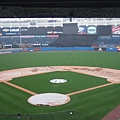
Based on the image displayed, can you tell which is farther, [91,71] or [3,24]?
[3,24]

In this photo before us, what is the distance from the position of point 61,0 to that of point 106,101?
11.9 m

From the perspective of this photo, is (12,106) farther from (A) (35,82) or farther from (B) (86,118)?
(A) (35,82)

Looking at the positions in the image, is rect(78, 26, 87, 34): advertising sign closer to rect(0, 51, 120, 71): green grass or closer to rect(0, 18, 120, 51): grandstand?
rect(0, 18, 120, 51): grandstand

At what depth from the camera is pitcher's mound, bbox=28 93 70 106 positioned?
1855 centimetres

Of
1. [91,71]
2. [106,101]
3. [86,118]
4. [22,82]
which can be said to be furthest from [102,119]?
[91,71]

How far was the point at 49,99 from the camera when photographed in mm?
19531

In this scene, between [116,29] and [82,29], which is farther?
[82,29]

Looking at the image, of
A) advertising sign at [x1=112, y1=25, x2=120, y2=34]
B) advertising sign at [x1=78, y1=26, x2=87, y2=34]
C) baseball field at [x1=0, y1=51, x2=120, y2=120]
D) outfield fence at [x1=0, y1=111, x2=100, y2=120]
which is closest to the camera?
outfield fence at [x1=0, y1=111, x2=100, y2=120]

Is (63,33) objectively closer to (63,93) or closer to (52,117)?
(63,93)

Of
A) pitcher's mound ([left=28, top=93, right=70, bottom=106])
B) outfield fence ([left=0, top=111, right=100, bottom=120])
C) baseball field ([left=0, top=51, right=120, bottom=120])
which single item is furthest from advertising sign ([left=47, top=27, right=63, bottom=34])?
outfield fence ([left=0, top=111, right=100, bottom=120])

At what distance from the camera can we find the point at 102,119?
588 inches

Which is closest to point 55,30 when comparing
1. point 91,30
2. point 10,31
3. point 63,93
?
point 91,30

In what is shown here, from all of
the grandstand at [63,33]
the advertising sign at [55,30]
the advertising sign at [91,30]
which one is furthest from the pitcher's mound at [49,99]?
the advertising sign at [55,30]

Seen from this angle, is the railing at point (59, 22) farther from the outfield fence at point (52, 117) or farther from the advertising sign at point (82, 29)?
the outfield fence at point (52, 117)
